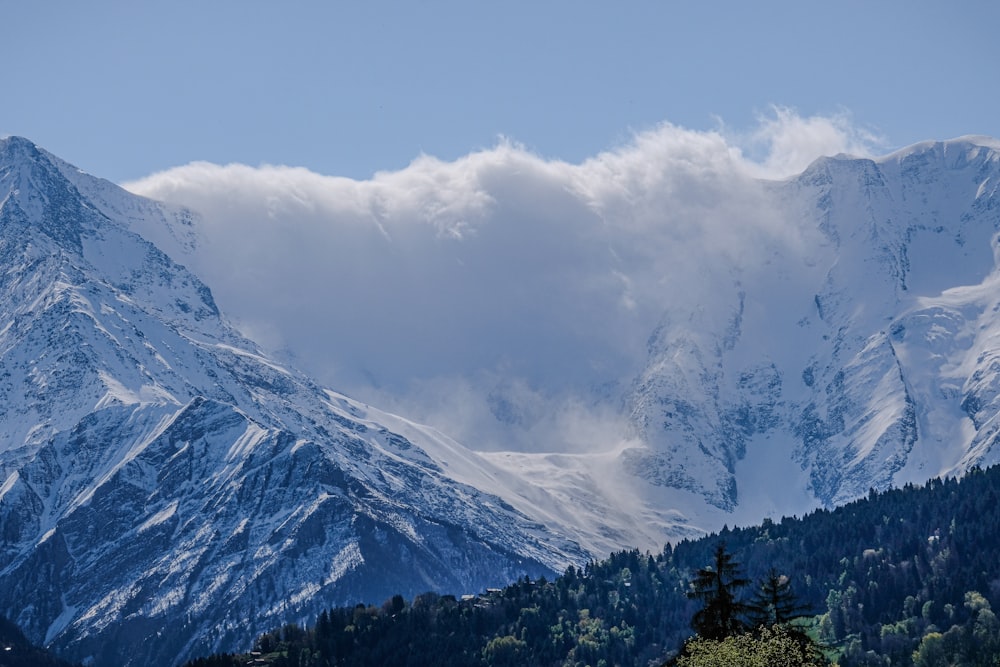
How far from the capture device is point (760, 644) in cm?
13225

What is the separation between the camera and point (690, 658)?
5354 inches

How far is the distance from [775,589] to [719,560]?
5642 mm

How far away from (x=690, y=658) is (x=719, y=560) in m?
7.10

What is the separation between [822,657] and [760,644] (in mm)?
6584

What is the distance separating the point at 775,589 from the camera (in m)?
139

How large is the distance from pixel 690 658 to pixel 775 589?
8401mm

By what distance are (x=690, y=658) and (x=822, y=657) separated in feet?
30.4

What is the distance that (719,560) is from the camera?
136500mm

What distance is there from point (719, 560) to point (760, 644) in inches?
280
